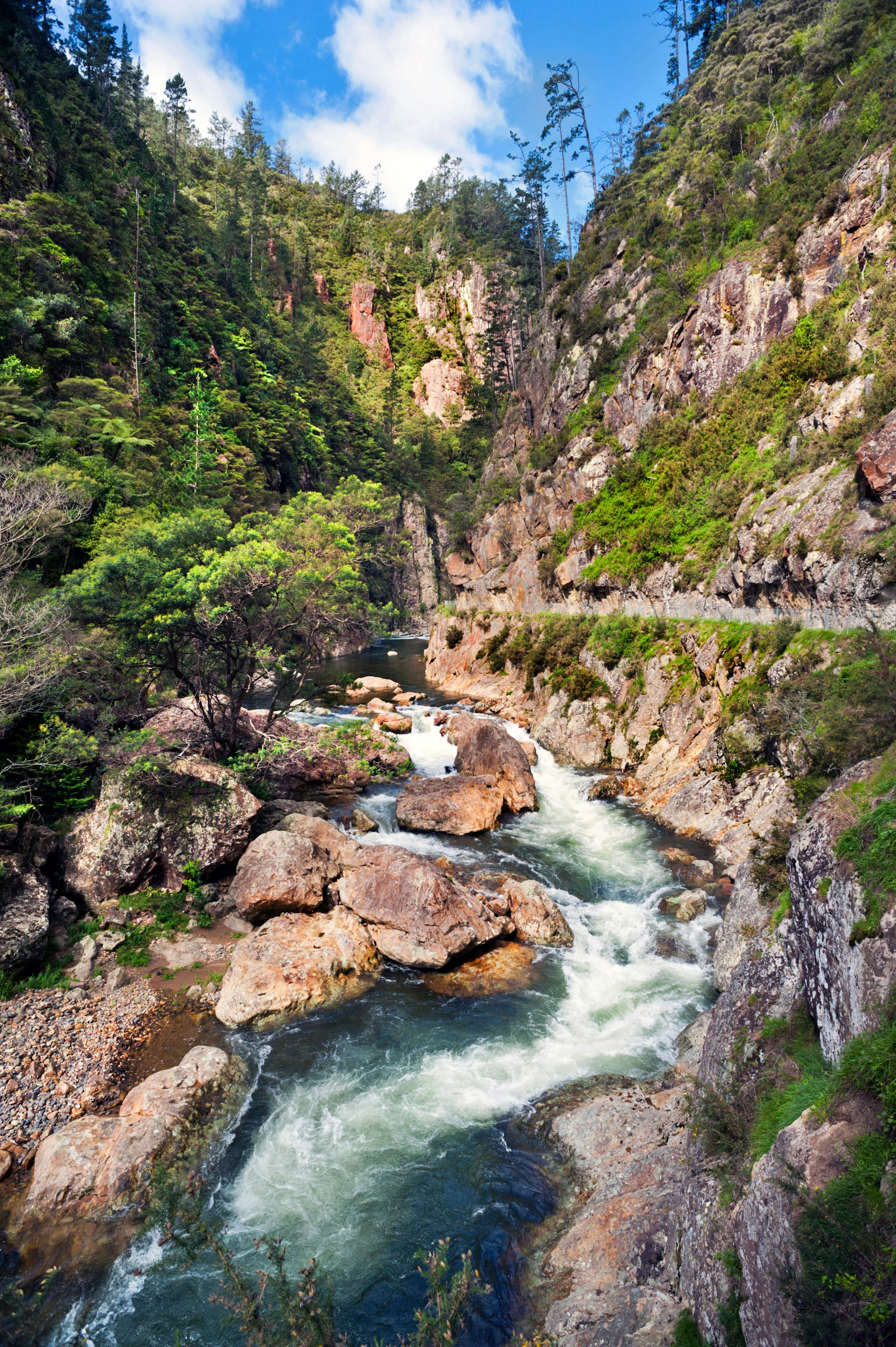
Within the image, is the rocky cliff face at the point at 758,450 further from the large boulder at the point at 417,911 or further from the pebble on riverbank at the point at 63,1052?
the pebble on riverbank at the point at 63,1052

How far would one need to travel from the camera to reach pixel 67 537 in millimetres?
17750

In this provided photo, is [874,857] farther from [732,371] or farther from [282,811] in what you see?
[732,371]

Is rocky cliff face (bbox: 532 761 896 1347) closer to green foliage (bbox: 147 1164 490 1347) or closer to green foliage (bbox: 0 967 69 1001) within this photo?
green foliage (bbox: 147 1164 490 1347)

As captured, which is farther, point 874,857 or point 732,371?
point 732,371

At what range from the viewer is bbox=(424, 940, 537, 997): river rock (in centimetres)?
1120

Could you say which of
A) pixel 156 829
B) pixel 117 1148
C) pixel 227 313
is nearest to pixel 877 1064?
pixel 117 1148

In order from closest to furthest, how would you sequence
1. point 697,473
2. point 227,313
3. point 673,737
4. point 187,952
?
point 187,952 < point 673,737 < point 697,473 < point 227,313

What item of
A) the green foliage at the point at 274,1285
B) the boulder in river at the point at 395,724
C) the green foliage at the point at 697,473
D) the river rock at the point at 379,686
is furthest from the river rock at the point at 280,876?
the river rock at the point at 379,686

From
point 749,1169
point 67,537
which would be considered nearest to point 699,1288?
point 749,1169

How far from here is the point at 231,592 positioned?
14.6 m

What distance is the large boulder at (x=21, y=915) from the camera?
10.1 meters

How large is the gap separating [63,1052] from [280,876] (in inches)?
190

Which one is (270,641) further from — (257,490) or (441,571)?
(441,571)

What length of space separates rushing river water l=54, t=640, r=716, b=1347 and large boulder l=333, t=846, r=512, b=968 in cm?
63
